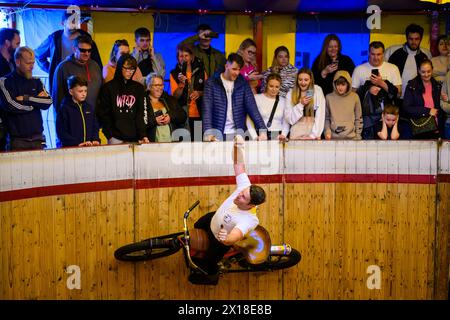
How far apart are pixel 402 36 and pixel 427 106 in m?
1.93

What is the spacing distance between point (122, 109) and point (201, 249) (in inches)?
71.9

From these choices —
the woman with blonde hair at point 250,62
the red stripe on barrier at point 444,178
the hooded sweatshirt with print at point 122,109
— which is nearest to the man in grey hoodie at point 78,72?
the hooded sweatshirt with print at point 122,109

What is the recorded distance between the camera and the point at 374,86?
378 inches

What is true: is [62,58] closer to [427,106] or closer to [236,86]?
[236,86]

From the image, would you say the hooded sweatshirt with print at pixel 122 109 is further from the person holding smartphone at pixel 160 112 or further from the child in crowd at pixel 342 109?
the child in crowd at pixel 342 109

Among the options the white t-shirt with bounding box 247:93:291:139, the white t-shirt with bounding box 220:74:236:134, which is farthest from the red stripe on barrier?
the white t-shirt with bounding box 220:74:236:134

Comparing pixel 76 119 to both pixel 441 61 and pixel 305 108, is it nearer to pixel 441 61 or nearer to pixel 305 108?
pixel 305 108

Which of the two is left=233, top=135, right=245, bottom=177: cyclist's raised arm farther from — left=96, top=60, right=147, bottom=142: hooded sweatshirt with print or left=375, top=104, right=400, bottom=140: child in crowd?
left=375, top=104, right=400, bottom=140: child in crowd

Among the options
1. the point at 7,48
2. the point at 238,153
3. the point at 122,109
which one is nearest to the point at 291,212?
the point at 238,153

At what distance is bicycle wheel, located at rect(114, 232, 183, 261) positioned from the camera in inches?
320

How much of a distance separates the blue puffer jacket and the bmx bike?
1284 millimetres

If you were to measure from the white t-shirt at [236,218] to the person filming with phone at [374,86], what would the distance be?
2.34 metres

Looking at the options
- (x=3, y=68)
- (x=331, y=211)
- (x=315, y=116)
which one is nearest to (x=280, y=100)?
(x=315, y=116)

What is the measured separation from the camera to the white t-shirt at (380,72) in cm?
972
